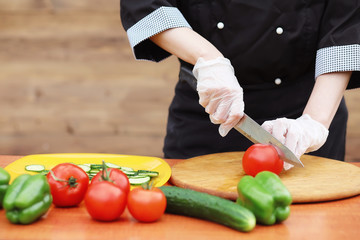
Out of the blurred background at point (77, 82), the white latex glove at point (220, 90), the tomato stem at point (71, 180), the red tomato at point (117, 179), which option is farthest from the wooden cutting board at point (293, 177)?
the blurred background at point (77, 82)

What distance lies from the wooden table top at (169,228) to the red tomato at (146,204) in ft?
0.10

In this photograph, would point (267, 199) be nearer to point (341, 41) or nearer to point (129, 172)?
point (129, 172)

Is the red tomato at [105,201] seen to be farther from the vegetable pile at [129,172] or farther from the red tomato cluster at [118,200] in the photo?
the vegetable pile at [129,172]

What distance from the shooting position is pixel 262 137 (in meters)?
1.76

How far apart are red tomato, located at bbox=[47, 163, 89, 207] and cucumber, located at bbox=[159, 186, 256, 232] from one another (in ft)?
0.77

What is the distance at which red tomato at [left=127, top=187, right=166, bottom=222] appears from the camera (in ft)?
4.32

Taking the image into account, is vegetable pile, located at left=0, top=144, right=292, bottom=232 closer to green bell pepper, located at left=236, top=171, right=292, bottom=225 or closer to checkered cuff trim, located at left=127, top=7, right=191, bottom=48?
green bell pepper, located at left=236, top=171, right=292, bottom=225

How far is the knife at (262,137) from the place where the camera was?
1.70 m

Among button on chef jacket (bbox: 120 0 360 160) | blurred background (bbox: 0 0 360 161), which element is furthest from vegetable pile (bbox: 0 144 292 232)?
blurred background (bbox: 0 0 360 161)

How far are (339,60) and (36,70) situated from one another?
9.65ft

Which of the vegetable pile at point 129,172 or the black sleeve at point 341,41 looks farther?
the black sleeve at point 341,41

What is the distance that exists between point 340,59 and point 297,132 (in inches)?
13.8

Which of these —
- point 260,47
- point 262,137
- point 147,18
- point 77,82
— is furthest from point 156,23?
point 77,82

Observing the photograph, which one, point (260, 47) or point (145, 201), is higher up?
point (260, 47)
